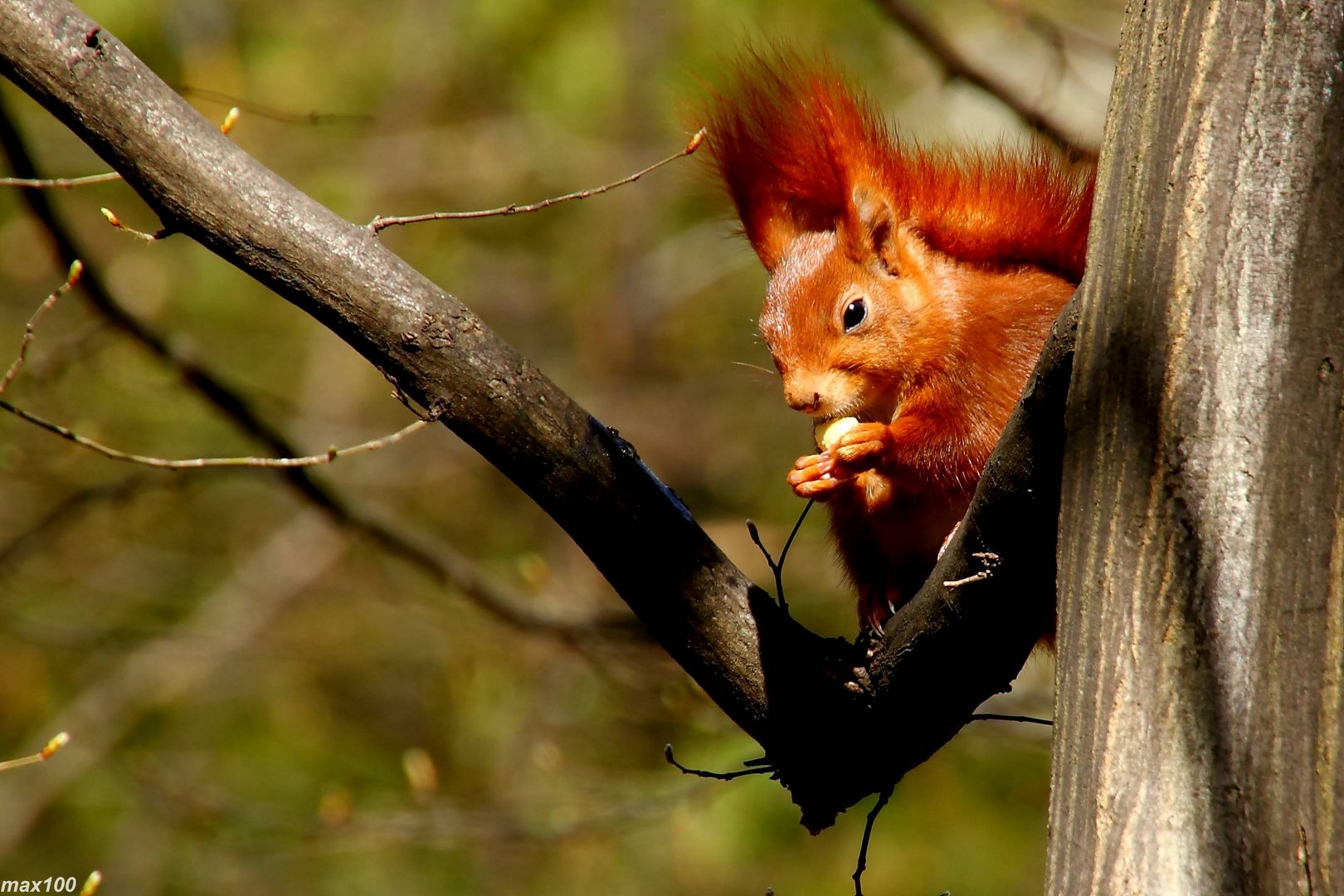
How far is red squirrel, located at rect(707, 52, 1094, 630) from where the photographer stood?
6.22 feet

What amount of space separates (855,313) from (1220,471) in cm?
100

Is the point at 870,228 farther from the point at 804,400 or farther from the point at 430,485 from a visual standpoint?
the point at 430,485

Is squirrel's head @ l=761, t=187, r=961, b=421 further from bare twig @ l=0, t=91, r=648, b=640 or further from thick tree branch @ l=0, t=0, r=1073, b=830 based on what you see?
bare twig @ l=0, t=91, r=648, b=640

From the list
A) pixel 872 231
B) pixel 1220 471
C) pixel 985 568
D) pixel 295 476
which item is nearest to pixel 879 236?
pixel 872 231

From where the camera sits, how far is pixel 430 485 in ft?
20.5

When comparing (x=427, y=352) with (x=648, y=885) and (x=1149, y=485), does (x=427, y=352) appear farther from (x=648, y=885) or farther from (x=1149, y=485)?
(x=648, y=885)

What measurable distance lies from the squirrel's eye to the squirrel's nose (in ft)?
0.42

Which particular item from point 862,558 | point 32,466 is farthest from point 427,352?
point 32,466

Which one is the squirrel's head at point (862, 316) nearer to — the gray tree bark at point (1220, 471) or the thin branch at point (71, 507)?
the gray tree bark at point (1220, 471)

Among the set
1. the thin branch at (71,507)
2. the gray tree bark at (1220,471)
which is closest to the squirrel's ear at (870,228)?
the gray tree bark at (1220,471)

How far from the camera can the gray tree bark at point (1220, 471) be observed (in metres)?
1.01

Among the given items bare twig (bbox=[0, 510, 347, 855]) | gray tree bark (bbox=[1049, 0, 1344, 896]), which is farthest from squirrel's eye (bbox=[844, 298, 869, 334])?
bare twig (bbox=[0, 510, 347, 855])

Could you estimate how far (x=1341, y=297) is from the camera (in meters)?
→ 1.01

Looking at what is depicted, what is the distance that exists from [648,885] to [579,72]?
12.5 ft
